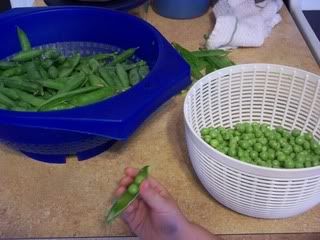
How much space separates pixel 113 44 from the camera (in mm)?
943

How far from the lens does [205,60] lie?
0.99 m

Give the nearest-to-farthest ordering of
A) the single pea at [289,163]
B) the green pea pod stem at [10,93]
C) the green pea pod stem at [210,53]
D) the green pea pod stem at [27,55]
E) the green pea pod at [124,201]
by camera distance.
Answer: the green pea pod at [124,201] → the single pea at [289,163] → the green pea pod stem at [10,93] → the green pea pod stem at [27,55] → the green pea pod stem at [210,53]

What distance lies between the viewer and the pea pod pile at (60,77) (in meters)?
0.77

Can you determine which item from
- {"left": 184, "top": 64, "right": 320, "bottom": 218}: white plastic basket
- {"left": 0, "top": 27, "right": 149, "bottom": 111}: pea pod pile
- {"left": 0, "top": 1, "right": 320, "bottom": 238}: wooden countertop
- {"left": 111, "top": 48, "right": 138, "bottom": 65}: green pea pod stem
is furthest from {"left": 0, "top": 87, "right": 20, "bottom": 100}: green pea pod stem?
{"left": 184, "top": 64, "right": 320, "bottom": 218}: white plastic basket

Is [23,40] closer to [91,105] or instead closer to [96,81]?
[96,81]

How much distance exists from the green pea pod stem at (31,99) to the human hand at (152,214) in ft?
0.83

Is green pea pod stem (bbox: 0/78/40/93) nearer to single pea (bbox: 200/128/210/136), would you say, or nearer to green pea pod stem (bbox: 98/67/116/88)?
green pea pod stem (bbox: 98/67/116/88)

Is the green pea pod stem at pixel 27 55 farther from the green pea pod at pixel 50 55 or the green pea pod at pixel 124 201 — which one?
the green pea pod at pixel 124 201

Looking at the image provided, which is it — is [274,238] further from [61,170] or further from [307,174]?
[61,170]

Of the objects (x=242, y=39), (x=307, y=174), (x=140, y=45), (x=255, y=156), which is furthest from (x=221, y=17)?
(x=307, y=174)

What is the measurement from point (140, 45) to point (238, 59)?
0.26 metres

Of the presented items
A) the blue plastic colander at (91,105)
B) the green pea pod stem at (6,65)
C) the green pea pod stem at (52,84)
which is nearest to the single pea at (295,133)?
the blue plastic colander at (91,105)

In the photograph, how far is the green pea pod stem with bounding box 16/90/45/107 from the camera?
0.77m

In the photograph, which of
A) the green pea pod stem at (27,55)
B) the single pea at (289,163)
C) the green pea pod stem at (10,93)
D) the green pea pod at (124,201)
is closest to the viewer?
the green pea pod at (124,201)
